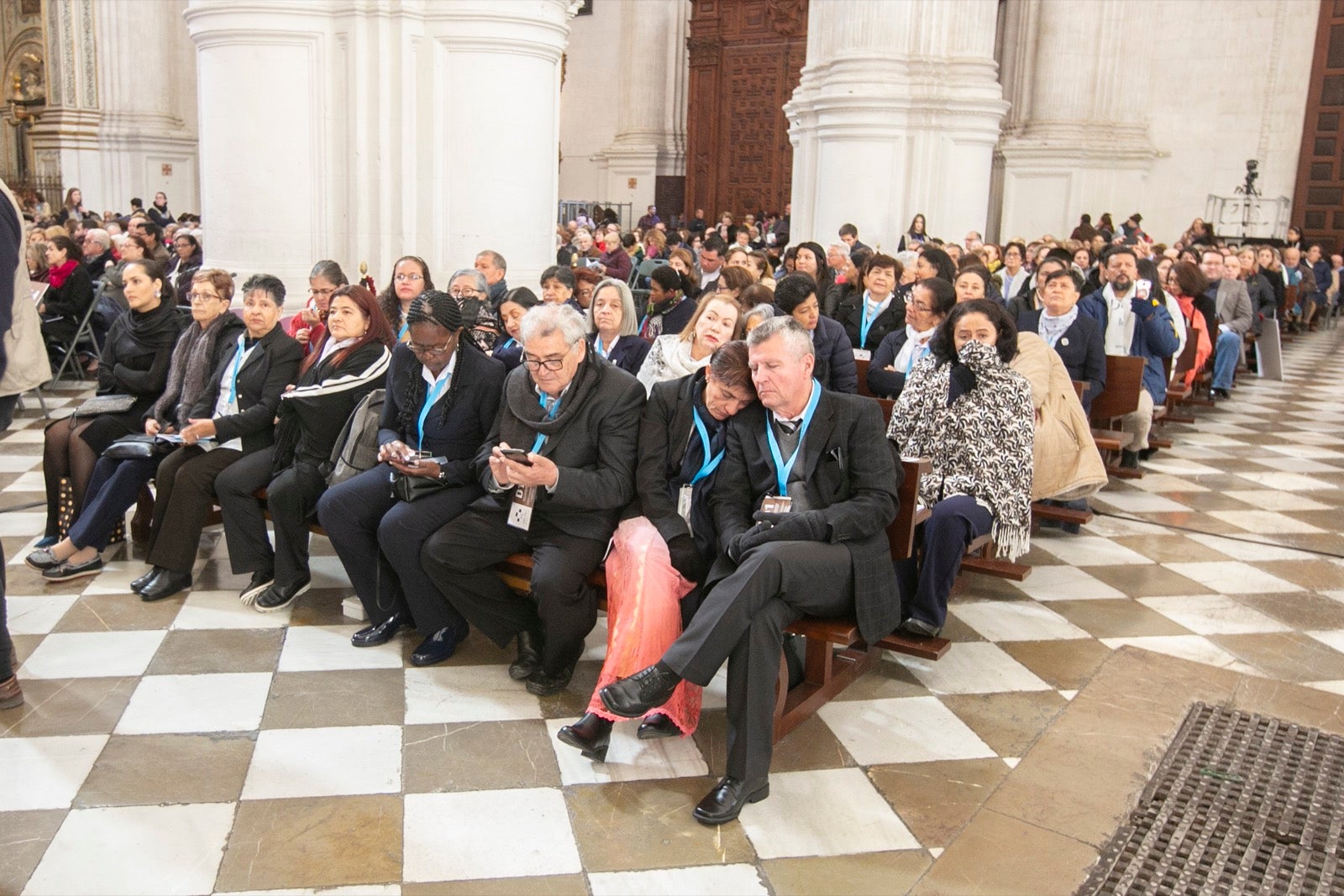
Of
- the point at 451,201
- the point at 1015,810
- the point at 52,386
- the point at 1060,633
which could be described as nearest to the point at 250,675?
the point at 1015,810

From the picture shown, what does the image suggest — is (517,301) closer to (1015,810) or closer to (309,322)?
(309,322)

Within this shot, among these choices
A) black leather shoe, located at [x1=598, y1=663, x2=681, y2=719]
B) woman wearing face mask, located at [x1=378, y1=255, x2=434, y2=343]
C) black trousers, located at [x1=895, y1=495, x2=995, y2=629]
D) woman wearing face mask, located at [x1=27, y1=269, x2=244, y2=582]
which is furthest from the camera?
woman wearing face mask, located at [x1=378, y1=255, x2=434, y2=343]

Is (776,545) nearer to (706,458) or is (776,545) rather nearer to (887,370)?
(706,458)

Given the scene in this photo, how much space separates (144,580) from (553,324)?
7.36ft

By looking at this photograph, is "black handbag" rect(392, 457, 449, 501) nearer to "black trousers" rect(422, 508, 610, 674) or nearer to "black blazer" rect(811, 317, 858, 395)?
"black trousers" rect(422, 508, 610, 674)

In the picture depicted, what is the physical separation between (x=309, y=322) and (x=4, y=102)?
88.2ft

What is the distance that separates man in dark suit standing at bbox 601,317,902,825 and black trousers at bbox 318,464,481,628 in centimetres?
113

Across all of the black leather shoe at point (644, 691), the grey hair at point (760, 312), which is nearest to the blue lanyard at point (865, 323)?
the grey hair at point (760, 312)

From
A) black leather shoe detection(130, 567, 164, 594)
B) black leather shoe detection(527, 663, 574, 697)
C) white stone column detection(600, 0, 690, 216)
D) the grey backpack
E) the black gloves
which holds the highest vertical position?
white stone column detection(600, 0, 690, 216)

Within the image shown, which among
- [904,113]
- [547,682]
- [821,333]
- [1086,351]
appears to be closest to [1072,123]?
[904,113]

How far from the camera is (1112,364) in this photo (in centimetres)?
677

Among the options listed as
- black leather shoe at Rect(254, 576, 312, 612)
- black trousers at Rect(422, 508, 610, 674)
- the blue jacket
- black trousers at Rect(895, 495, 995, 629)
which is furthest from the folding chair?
the blue jacket

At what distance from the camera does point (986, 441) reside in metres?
4.49

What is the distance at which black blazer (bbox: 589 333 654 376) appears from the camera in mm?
5391
